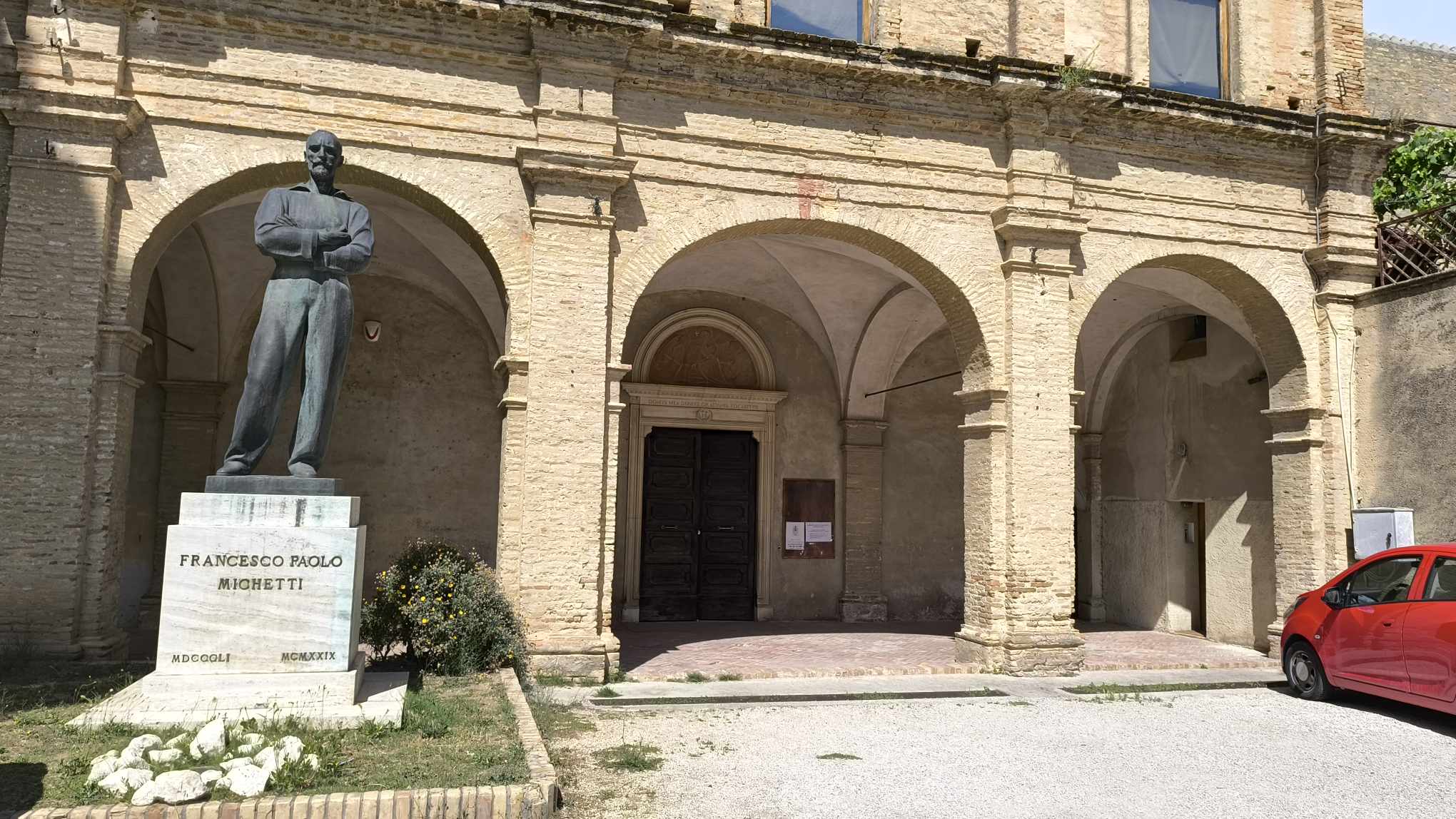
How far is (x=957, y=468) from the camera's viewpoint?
14766 millimetres

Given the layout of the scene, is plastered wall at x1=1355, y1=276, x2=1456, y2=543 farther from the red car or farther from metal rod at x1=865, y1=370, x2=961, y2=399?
metal rod at x1=865, y1=370, x2=961, y2=399

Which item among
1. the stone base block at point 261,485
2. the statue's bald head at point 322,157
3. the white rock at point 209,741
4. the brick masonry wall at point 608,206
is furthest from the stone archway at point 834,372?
the white rock at point 209,741

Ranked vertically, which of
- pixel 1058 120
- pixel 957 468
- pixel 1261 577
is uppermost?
pixel 1058 120

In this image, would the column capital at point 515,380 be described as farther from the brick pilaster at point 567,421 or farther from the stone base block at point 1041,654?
the stone base block at point 1041,654

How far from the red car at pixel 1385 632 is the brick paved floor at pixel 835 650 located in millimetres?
1744

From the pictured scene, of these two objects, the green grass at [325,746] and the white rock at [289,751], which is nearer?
the green grass at [325,746]

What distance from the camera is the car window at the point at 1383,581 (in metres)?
7.39

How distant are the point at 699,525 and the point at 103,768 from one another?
9.48 meters

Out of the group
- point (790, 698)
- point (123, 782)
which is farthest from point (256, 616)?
point (790, 698)

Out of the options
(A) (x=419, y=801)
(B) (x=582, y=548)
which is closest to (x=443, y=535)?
(B) (x=582, y=548)

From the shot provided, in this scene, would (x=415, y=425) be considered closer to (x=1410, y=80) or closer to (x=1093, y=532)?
(x=1093, y=532)

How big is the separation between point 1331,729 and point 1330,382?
206 inches

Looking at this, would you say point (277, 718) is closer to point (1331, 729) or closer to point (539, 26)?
point (539, 26)

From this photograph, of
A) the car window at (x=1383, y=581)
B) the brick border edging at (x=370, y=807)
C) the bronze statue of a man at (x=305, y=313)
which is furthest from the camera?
the car window at (x=1383, y=581)
